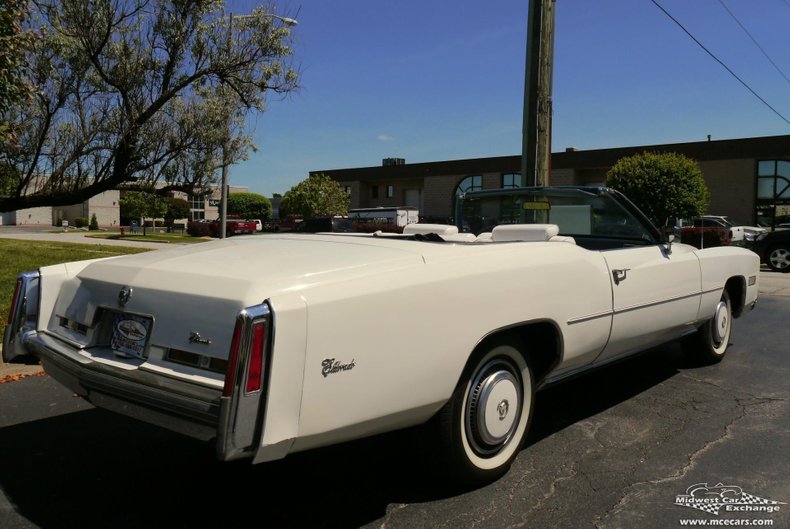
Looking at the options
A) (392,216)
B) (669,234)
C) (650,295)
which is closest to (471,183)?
(392,216)

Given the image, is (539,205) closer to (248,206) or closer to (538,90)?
(538,90)

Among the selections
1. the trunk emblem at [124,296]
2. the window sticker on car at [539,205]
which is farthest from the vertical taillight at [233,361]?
the window sticker on car at [539,205]

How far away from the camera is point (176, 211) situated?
184ft

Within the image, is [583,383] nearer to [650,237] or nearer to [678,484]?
[650,237]

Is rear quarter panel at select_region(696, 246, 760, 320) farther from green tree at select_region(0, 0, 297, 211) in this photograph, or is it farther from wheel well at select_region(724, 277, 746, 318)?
green tree at select_region(0, 0, 297, 211)

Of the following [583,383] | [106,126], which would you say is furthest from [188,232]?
[583,383]

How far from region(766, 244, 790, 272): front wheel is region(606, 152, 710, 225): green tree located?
930 centimetres

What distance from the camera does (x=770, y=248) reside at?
1716 cm

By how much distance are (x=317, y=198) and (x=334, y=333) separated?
44.9 meters

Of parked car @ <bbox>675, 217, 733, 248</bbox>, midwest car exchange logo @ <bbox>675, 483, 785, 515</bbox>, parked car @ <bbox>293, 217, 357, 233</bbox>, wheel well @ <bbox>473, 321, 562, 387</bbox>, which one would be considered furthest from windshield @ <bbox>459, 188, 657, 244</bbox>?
parked car @ <bbox>675, 217, 733, 248</bbox>

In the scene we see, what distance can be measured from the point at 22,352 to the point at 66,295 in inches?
15.4

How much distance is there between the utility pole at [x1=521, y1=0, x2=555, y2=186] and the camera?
9.35 metres

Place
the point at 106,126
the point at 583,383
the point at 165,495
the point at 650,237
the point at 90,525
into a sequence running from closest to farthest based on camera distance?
1. the point at 90,525
2. the point at 165,495
3. the point at 650,237
4. the point at 583,383
5. the point at 106,126

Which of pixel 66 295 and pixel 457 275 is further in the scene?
pixel 66 295
